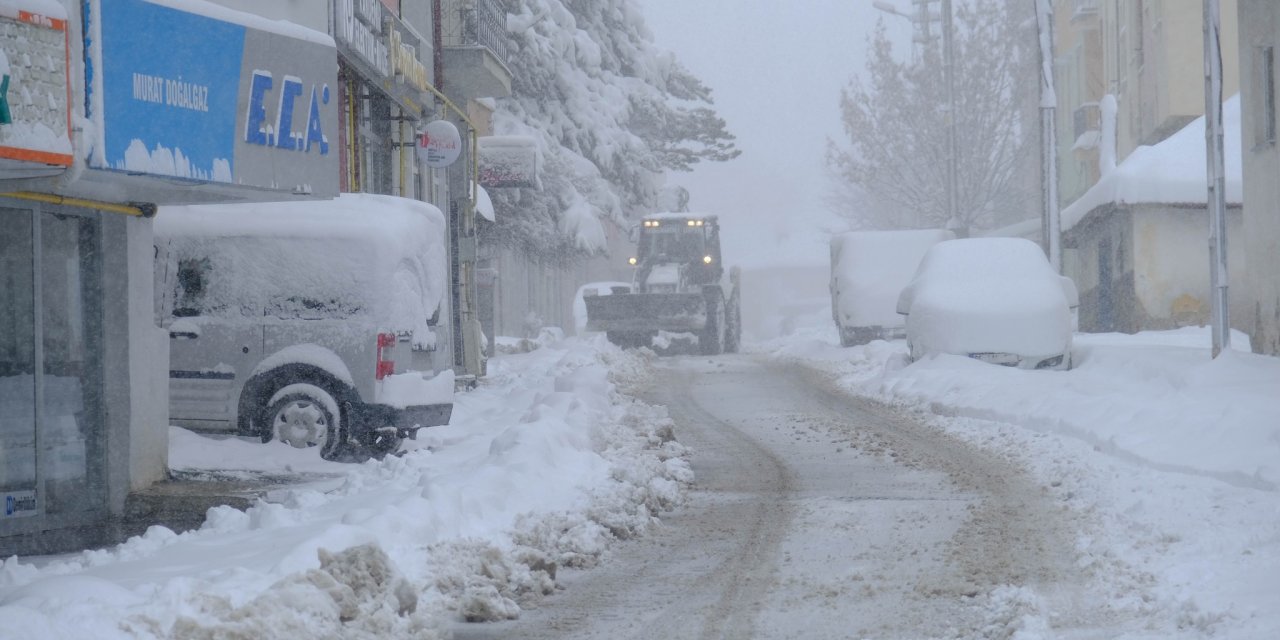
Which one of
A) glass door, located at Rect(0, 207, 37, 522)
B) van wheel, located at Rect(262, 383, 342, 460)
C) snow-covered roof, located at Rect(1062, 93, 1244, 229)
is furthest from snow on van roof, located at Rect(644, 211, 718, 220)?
glass door, located at Rect(0, 207, 37, 522)

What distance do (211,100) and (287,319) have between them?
7.76 feet

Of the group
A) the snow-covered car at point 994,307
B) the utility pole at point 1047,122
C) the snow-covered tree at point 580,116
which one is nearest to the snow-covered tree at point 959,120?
the snow-covered tree at point 580,116

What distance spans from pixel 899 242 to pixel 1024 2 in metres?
22.0

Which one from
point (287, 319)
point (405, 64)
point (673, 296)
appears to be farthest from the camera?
point (673, 296)

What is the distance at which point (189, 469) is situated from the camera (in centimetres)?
1153

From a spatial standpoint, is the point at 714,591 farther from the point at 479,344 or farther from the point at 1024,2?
the point at 1024,2

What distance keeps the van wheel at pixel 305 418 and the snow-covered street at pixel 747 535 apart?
170 millimetres

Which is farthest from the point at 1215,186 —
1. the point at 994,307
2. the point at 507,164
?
the point at 507,164

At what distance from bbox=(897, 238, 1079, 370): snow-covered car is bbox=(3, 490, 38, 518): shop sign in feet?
36.6

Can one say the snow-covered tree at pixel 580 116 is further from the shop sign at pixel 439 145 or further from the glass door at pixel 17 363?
the glass door at pixel 17 363

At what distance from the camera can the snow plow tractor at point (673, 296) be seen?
96.4 feet

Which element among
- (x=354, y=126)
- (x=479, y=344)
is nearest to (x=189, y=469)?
(x=354, y=126)

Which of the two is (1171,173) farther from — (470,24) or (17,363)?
(17,363)

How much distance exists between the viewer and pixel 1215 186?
589 inches
